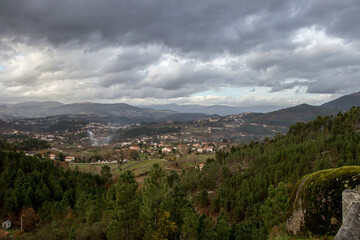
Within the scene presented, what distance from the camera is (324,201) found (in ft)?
20.1

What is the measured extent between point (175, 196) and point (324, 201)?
15758 mm

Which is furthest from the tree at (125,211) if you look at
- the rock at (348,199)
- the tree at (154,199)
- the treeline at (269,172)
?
the rock at (348,199)

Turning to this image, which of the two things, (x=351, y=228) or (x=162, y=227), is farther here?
(x=162, y=227)

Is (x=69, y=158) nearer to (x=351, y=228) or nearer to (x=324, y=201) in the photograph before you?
(x=324, y=201)

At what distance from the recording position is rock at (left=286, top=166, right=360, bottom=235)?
19.3 ft

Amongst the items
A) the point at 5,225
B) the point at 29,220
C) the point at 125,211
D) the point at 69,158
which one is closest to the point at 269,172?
the point at 125,211

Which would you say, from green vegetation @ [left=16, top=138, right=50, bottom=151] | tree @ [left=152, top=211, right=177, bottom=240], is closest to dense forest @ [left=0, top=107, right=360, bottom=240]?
tree @ [left=152, top=211, right=177, bottom=240]

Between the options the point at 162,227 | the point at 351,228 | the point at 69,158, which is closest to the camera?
the point at 351,228

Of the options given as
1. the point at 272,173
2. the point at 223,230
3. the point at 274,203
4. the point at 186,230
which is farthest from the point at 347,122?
the point at 186,230

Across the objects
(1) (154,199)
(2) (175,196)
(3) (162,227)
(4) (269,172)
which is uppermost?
(1) (154,199)

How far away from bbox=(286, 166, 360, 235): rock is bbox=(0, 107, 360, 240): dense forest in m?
4.00

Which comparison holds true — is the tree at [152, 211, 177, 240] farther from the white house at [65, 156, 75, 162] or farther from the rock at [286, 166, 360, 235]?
the white house at [65, 156, 75, 162]

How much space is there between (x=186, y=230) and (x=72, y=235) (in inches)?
369

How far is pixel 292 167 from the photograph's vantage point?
36.9m
